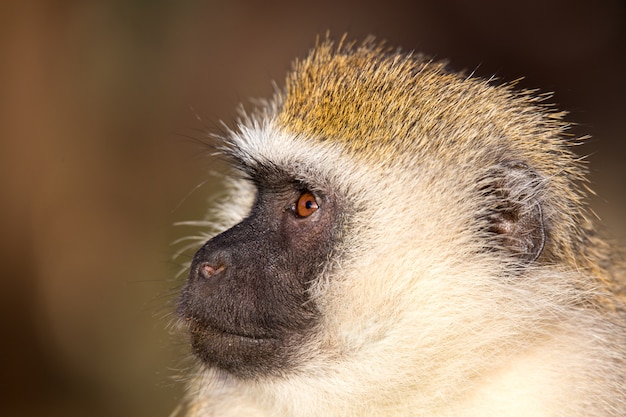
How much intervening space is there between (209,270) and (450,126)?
→ 107 centimetres

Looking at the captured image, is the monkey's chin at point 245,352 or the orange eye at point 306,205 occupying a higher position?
the orange eye at point 306,205

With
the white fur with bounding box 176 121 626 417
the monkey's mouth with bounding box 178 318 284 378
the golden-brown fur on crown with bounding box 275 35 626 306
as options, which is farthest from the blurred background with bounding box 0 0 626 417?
the white fur with bounding box 176 121 626 417

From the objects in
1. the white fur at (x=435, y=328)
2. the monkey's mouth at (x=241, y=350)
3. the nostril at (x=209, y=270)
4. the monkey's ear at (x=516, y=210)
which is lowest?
the monkey's mouth at (x=241, y=350)

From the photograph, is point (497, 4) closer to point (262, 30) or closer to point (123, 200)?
point (262, 30)

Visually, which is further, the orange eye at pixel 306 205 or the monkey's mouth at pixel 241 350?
the orange eye at pixel 306 205

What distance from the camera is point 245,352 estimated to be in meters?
2.89

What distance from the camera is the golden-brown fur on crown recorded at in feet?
9.98

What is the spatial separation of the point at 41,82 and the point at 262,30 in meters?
2.30

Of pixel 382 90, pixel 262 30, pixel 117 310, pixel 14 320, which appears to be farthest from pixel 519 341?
pixel 262 30

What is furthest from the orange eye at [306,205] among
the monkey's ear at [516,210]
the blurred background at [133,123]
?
the blurred background at [133,123]

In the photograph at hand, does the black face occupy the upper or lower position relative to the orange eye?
lower

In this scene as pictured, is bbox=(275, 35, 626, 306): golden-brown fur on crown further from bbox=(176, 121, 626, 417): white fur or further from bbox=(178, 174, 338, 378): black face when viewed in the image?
bbox=(178, 174, 338, 378): black face

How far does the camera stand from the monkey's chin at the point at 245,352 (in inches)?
114

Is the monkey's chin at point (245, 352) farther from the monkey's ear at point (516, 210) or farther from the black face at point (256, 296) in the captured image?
the monkey's ear at point (516, 210)
